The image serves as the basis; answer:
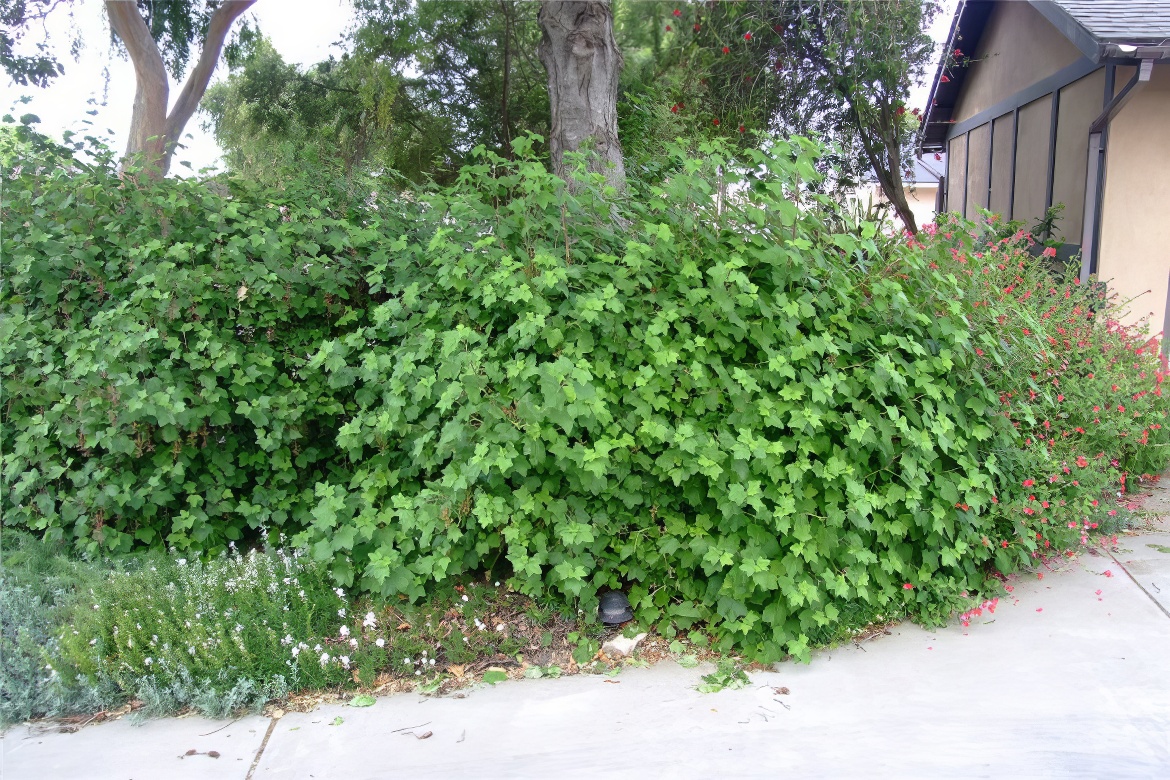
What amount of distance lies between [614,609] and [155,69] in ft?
35.2

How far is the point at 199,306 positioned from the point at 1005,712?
4.02 meters

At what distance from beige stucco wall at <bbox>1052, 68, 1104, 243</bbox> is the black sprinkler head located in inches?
278

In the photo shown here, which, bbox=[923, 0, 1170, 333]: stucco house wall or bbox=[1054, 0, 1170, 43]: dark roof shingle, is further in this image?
bbox=[923, 0, 1170, 333]: stucco house wall

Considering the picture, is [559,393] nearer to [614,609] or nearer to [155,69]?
[614,609]

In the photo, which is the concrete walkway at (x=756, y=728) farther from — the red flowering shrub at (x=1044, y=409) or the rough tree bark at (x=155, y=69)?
the rough tree bark at (x=155, y=69)

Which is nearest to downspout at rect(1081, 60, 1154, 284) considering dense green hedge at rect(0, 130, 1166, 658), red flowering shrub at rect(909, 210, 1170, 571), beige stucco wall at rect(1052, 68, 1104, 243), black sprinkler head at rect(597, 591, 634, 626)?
beige stucco wall at rect(1052, 68, 1104, 243)

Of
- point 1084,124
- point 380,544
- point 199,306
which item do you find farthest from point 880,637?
point 1084,124

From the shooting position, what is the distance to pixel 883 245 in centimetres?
399

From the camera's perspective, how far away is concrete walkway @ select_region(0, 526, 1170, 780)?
9.14ft

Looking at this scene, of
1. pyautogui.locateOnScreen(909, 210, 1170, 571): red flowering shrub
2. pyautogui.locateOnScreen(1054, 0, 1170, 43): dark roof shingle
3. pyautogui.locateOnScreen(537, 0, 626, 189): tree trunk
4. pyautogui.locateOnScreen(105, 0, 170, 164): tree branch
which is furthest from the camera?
pyautogui.locateOnScreen(105, 0, 170, 164): tree branch

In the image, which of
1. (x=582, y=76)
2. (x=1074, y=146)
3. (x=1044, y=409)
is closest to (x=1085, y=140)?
(x=1074, y=146)

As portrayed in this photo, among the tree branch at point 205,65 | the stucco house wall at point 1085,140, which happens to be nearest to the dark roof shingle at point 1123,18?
the stucco house wall at point 1085,140

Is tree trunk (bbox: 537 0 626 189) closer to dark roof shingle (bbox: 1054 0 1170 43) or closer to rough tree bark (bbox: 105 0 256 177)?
dark roof shingle (bbox: 1054 0 1170 43)

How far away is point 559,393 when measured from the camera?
336cm
